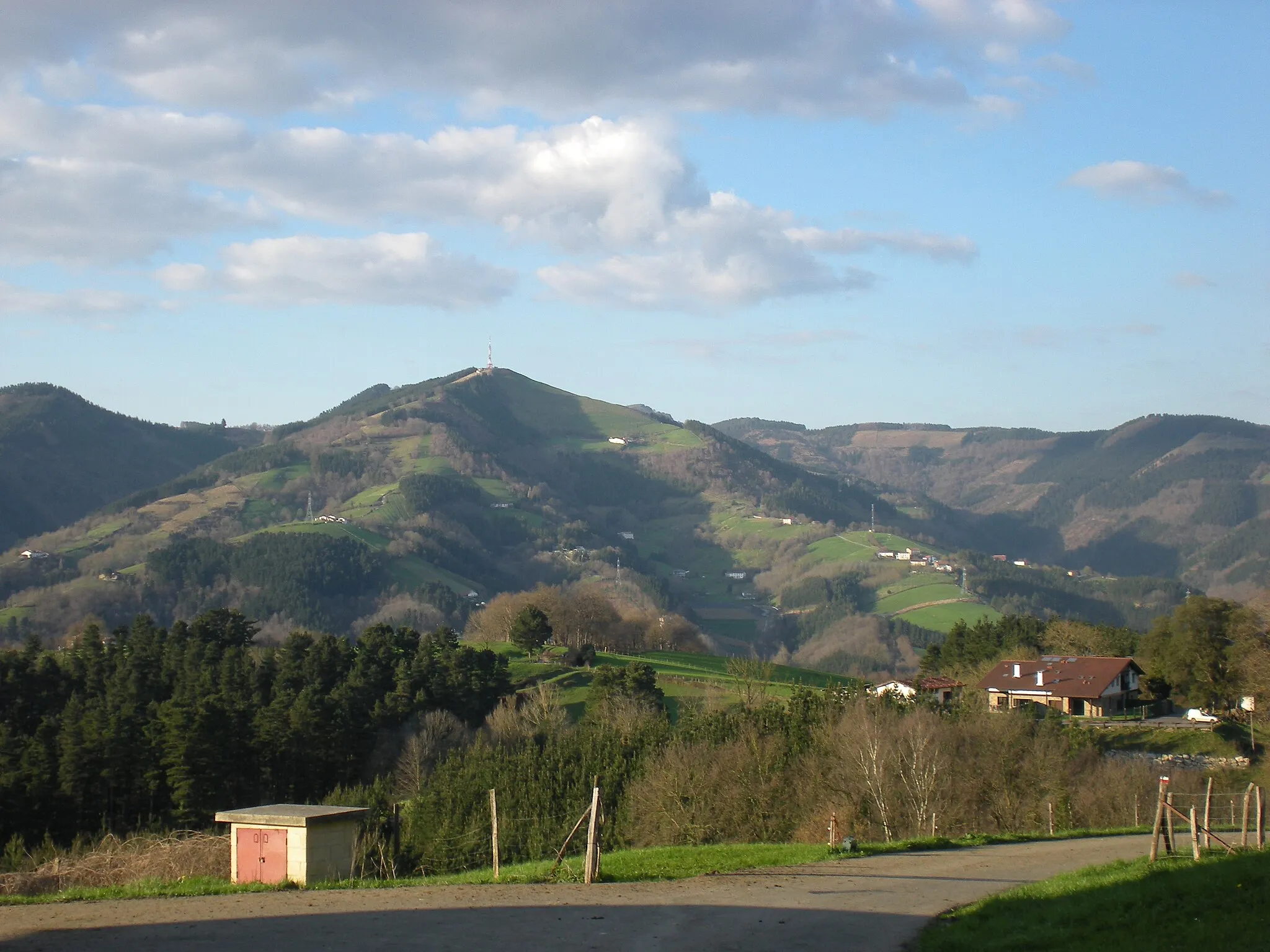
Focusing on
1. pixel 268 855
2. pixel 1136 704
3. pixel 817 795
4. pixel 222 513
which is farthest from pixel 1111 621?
pixel 268 855

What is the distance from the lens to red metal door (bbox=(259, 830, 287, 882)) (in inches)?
806

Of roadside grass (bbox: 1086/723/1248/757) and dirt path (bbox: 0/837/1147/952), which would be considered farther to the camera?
roadside grass (bbox: 1086/723/1248/757)

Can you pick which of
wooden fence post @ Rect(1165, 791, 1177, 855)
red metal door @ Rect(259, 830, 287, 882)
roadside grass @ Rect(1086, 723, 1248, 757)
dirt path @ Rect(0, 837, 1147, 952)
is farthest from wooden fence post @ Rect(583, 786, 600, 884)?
roadside grass @ Rect(1086, 723, 1248, 757)

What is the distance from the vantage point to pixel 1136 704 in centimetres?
7019

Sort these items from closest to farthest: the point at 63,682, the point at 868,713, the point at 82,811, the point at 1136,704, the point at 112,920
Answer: the point at 112,920 < the point at 868,713 < the point at 82,811 < the point at 63,682 < the point at 1136,704

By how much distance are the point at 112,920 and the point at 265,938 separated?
7.93 ft

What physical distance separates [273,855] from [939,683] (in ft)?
201

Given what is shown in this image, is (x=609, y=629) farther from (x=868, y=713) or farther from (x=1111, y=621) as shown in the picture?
(x=1111, y=621)

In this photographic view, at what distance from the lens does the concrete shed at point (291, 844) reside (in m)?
20.3

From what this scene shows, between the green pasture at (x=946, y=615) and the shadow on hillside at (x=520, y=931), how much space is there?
133 m

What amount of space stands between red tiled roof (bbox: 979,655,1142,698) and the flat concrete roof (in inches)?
2165

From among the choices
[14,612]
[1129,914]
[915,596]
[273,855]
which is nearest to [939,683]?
[273,855]

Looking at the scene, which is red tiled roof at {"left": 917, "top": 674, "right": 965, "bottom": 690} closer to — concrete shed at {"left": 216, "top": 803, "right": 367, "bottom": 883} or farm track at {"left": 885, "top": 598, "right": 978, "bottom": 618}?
concrete shed at {"left": 216, "top": 803, "right": 367, "bottom": 883}

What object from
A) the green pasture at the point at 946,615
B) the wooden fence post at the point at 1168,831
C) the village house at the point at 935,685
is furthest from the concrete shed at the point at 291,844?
the green pasture at the point at 946,615
